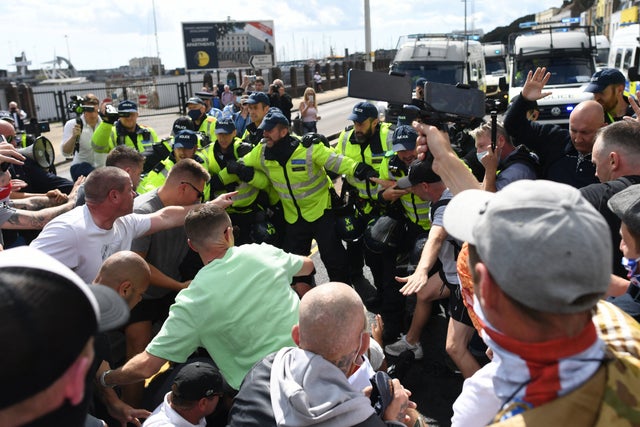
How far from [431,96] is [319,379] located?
1561mm

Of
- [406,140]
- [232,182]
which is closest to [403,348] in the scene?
[406,140]

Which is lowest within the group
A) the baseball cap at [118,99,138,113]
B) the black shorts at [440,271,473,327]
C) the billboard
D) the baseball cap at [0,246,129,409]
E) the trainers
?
the trainers

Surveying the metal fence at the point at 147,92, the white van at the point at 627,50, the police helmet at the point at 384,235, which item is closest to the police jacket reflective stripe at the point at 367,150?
the police helmet at the point at 384,235

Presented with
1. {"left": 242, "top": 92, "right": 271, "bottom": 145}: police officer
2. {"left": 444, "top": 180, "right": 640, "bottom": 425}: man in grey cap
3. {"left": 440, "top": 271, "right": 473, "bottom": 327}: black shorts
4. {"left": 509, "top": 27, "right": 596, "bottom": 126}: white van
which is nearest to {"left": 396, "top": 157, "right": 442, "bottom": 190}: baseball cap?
{"left": 440, "top": 271, "right": 473, "bottom": 327}: black shorts

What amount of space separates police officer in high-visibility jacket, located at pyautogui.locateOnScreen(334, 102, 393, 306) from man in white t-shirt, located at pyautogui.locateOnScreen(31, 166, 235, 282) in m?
2.58

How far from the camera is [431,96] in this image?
277cm

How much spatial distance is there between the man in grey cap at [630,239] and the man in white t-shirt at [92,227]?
2749 millimetres

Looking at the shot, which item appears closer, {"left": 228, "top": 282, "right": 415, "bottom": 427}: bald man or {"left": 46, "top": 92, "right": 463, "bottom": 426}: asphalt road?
{"left": 228, "top": 282, "right": 415, "bottom": 427}: bald man

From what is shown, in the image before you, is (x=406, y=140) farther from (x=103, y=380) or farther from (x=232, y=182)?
(x=103, y=380)

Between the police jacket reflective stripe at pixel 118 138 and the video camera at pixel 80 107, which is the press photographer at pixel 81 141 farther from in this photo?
the police jacket reflective stripe at pixel 118 138

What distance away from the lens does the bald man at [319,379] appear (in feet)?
5.92

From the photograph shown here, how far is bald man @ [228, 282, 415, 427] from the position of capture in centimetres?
180

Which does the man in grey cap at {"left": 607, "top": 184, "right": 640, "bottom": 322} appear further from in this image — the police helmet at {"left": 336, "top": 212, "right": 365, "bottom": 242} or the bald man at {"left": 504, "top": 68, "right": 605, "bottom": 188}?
the police helmet at {"left": 336, "top": 212, "right": 365, "bottom": 242}

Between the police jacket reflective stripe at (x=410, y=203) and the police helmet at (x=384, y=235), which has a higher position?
the police jacket reflective stripe at (x=410, y=203)
